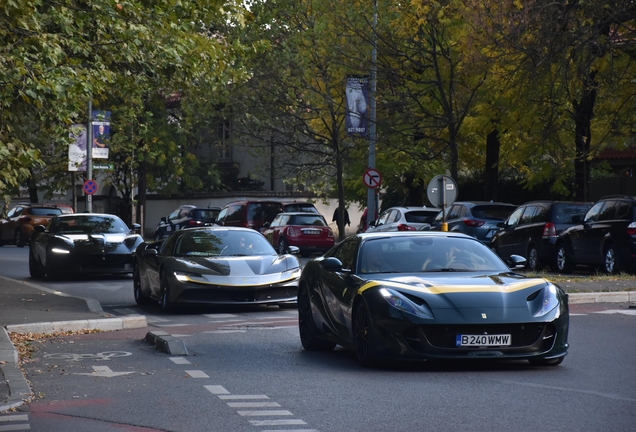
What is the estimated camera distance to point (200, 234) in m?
18.7

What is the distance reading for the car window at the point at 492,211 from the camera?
30.6 metres

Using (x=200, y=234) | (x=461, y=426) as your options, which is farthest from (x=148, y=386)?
(x=200, y=234)

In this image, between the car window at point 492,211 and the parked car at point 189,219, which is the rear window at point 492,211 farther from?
the parked car at point 189,219

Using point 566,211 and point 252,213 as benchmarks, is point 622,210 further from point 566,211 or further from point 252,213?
point 252,213

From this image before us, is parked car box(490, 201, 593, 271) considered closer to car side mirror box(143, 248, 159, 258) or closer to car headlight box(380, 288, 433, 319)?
car side mirror box(143, 248, 159, 258)

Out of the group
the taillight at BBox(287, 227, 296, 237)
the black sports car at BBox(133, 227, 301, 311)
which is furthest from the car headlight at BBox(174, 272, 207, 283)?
the taillight at BBox(287, 227, 296, 237)

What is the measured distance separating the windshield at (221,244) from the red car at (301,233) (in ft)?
58.9

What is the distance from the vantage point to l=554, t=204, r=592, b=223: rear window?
27000 mm

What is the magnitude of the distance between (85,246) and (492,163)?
16032mm

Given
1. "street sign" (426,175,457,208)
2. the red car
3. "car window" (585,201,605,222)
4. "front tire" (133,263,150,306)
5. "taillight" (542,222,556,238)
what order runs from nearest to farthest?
1. "front tire" (133,263,150,306)
2. "car window" (585,201,605,222)
3. "street sign" (426,175,457,208)
4. "taillight" (542,222,556,238)
5. the red car

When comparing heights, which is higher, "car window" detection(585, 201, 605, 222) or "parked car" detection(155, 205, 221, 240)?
"car window" detection(585, 201, 605, 222)

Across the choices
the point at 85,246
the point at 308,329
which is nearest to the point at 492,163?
the point at 85,246

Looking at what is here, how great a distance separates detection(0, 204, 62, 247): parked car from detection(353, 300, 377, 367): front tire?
130ft

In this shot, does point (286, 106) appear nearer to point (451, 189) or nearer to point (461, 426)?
point (451, 189)
